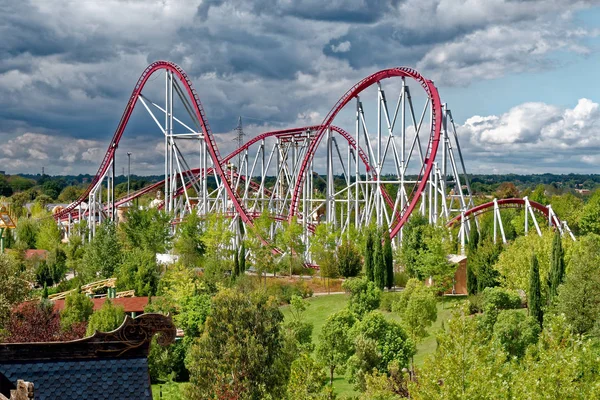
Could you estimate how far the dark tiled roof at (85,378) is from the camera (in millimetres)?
7480

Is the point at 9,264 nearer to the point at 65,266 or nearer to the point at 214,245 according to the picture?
→ the point at 214,245

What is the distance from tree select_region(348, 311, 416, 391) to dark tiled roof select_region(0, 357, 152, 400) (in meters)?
14.0

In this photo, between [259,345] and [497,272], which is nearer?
[259,345]

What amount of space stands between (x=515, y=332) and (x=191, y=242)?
25.7 metres

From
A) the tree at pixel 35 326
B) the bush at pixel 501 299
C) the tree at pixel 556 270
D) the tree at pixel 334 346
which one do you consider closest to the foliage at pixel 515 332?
the bush at pixel 501 299

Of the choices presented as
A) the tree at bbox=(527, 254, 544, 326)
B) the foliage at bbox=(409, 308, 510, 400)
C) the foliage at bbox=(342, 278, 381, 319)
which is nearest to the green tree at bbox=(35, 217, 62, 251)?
the foliage at bbox=(342, 278, 381, 319)

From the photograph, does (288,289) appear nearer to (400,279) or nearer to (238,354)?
(400,279)

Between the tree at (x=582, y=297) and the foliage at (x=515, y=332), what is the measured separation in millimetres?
1035

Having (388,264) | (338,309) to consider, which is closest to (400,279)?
(388,264)

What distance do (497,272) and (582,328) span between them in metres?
10.1

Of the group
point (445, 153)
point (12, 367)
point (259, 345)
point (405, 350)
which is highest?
point (445, 153)

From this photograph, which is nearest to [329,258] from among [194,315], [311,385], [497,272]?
[497,272]

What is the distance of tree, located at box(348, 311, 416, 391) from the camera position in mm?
21562

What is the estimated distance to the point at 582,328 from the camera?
21906 mm
